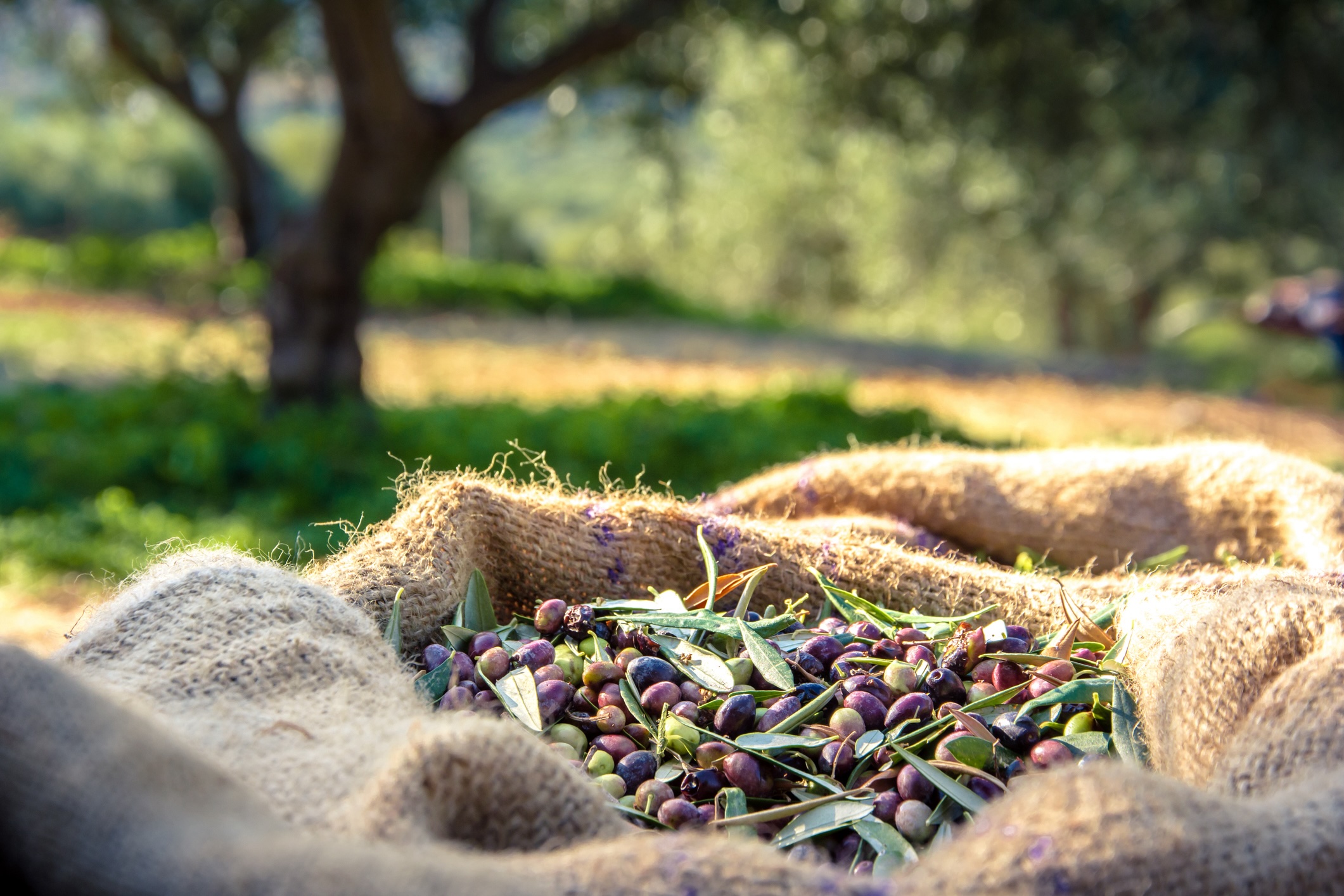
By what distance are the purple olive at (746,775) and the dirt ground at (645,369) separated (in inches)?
224

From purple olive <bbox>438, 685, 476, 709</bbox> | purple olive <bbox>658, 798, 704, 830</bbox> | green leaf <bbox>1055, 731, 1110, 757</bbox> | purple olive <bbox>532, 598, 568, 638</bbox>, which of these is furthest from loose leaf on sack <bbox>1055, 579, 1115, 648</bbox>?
purple olive <bbox>438, 685, 476, 709</bbox>

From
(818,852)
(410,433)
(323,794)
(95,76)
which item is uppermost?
(95,76)

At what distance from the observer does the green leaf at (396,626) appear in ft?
5.38

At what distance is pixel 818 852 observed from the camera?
4.40ft

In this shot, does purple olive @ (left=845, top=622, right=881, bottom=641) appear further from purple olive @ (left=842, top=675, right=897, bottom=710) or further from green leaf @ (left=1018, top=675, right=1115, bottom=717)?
green leaf @ (left=1018, top=675, right=1115, bottom=717)

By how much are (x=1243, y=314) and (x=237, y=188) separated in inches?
515

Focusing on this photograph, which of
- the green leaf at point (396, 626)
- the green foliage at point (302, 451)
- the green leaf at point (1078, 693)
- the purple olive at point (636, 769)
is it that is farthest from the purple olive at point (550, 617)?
the green foliage at point (302, 451)

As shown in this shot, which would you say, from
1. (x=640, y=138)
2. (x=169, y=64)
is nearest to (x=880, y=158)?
(x=640, y=138)

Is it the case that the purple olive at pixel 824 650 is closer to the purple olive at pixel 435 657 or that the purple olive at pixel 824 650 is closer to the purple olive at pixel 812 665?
the purple olive at pixel 812 665

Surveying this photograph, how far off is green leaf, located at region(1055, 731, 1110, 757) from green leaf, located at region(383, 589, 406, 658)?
3.10ft

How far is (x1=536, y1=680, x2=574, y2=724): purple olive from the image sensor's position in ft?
5.03

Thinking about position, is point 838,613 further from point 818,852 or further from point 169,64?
point 169,64

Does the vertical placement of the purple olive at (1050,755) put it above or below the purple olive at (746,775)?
above

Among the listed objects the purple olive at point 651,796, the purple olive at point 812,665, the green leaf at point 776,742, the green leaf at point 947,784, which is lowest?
the purple olive at point 651,796
